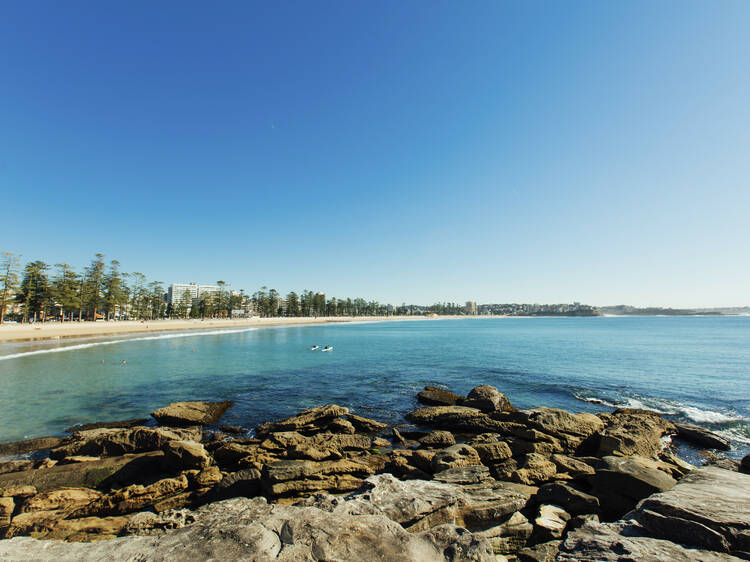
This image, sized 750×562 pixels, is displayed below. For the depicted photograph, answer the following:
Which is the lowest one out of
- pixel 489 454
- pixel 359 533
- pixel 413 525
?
pixel 489 454

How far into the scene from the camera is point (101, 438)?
10.3 metres

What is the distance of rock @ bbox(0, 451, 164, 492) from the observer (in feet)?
26.0

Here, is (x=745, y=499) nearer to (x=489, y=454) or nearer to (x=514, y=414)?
(x=489, y=454)

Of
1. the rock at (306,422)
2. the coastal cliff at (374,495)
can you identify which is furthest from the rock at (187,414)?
the rock at (306,422)

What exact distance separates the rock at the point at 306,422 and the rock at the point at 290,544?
7502 mm

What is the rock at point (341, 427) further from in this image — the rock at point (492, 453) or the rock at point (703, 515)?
the rock at point (703, 515)

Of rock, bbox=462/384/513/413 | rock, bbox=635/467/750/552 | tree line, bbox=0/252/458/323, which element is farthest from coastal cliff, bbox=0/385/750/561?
tree line, bbox=0/252/458/323

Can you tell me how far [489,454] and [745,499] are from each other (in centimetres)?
519

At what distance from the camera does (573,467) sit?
821cm

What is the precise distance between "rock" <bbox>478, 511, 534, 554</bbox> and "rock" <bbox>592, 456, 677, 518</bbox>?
8.01 feet

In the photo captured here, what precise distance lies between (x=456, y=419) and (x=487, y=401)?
8.81 ft

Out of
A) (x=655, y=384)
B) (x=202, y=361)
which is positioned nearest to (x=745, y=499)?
(x=655, y=384)

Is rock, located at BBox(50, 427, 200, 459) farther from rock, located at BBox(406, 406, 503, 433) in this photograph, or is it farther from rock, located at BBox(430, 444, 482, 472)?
rock, located at BBox(406, 406, 503, 433)

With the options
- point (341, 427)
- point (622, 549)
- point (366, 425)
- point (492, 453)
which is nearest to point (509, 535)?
point (622, 549)
